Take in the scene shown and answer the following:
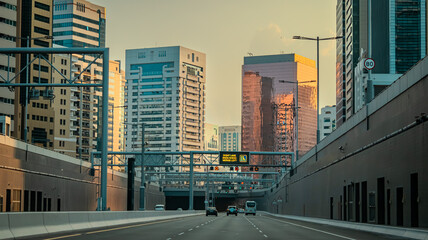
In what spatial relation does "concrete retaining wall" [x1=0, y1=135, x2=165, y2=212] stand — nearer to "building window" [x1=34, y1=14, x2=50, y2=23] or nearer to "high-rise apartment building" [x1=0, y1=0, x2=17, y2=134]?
"high-rise apartment building" [x1=0, y1=0, x2=17, y2=134]

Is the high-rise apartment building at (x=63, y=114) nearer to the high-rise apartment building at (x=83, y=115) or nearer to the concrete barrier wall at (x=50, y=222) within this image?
the high-rise apartment building at (x=83, y=115)

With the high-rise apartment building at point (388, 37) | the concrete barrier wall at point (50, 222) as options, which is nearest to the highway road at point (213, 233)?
the concrete barrier wall at point (50, 222)

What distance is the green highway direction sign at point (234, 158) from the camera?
99.9 m

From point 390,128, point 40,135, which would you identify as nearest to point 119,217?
point 390,128

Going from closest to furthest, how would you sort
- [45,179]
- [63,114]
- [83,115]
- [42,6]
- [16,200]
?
[16,200] → [45,179] → [42,6] → [63,114] → [83,115]

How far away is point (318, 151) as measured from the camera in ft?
248

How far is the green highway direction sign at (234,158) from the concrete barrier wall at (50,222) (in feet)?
171

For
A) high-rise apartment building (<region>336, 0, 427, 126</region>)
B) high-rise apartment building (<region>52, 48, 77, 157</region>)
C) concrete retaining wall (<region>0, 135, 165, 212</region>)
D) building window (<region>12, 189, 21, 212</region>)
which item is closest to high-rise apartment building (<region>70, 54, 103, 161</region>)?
high-rise apartment building (<region>52, 48, 77, 157</region>)

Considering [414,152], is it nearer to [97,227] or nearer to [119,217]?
[97,227]

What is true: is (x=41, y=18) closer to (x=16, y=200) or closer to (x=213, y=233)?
(x=16, y=200)

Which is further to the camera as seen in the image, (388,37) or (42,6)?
(388,37)

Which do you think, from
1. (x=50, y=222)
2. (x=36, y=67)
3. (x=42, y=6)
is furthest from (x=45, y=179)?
(x=42, y=6)

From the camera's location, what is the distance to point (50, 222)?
30.6m

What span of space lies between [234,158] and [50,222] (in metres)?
70.7
